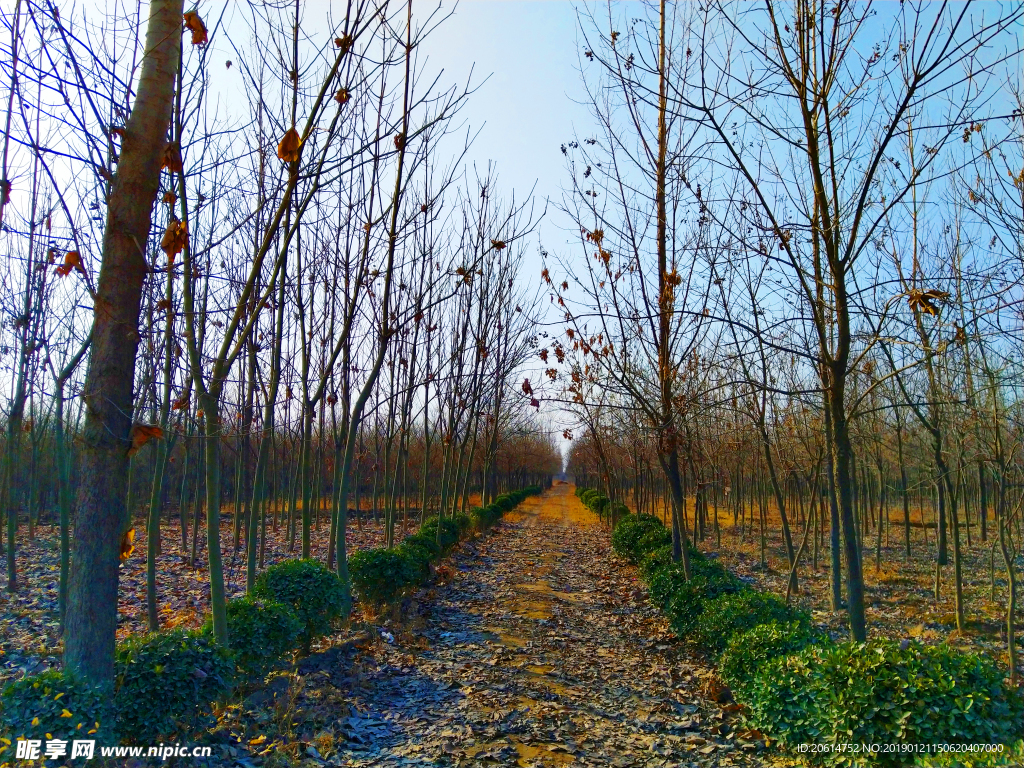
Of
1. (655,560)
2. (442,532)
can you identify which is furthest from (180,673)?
(442,532)

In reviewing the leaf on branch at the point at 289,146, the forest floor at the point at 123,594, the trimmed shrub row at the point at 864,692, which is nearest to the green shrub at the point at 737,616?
the trimmed shrub row at the point at 864,692

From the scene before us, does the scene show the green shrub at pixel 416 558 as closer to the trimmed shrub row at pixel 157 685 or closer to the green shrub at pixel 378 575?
the green shrub at pixel 378 575

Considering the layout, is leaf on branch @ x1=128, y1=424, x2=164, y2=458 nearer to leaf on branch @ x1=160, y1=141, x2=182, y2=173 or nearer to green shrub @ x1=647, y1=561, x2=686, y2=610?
leaf on branch @ x1=160, y1=141, x2=182, y2=173

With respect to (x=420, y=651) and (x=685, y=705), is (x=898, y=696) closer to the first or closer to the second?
(x=685, y=705)

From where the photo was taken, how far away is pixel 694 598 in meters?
6.80

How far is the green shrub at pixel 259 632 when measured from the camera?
189 inches

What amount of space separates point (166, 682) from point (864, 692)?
3.73 m

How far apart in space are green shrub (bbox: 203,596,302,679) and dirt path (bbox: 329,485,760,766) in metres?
0.71

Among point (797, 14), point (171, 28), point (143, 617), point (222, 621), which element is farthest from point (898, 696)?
point (143, 617)

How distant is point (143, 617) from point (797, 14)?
8.77 metres

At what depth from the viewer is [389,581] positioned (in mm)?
8070

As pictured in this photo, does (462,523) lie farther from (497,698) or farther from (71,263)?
(71,263)

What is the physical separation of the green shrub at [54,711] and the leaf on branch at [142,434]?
43.9 inches

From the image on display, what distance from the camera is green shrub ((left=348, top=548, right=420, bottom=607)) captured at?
25.9ft
